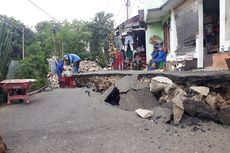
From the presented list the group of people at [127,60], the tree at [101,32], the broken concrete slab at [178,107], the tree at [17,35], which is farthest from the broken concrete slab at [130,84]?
the tree at [101,32]

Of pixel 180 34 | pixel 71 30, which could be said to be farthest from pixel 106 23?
pixel 180 34

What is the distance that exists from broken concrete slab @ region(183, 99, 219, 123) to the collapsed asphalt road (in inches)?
6.8

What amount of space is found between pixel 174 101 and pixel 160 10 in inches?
354

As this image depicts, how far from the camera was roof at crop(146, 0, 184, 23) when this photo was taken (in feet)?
40.6

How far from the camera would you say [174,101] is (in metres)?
6.29

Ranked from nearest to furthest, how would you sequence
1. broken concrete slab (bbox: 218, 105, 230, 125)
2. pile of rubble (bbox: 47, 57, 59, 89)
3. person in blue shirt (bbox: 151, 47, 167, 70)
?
broken concrete slab (bbox: 218, 105, 230, 125) → person in blue shirt (bbox: 151, 47, 167, 70) → pile of rubble (bbox: 47, 57, 59, 89)

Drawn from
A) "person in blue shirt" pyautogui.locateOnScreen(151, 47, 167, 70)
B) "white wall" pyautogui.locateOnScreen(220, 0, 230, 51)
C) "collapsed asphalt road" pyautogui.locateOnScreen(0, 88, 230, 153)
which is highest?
"white wall" pyautogui.locateOnScreen(220, 0, 230, 51)

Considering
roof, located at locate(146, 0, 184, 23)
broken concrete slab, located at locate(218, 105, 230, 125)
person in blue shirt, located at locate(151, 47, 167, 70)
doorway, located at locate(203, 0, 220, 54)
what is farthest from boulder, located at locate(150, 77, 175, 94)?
person in blue shirt, located at locate(151, 47, 167, 70)

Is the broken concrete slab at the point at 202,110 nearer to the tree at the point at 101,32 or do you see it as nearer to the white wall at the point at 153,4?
the white wall at the point at 153,4

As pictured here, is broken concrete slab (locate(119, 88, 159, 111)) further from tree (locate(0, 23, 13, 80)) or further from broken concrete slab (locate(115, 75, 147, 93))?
tree (locate(0, 23, 13, 80))

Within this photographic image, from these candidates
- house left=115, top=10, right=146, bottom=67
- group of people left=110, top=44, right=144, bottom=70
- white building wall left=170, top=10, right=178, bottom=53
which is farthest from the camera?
house left=115, top=10, right=146, bottom=67

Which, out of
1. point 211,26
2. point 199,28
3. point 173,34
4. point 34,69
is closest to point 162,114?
point 199,28

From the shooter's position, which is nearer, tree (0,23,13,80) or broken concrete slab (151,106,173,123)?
broken concrete slab (151,106,173,123)

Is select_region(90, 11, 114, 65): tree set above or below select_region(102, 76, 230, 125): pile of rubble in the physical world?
above
